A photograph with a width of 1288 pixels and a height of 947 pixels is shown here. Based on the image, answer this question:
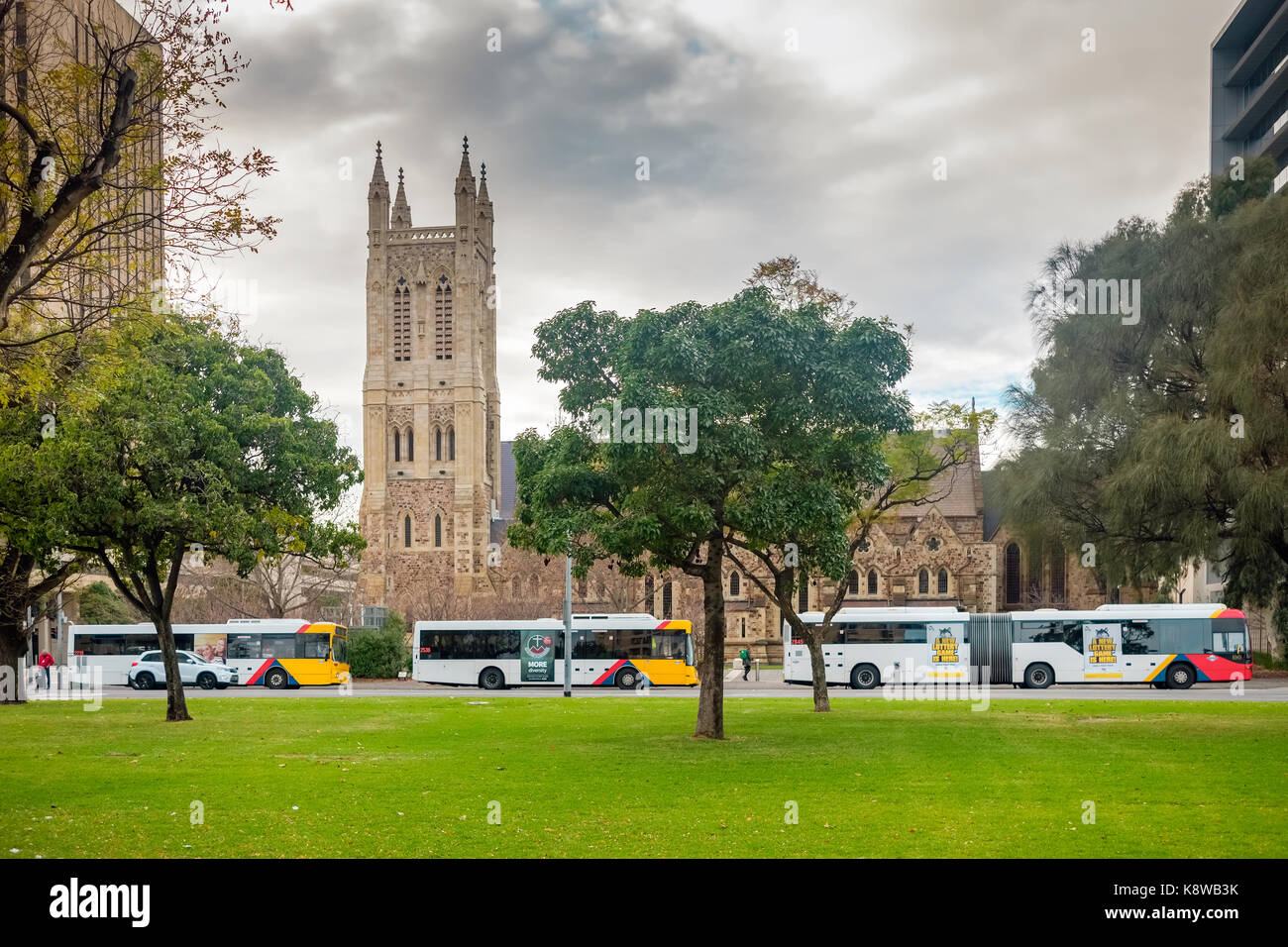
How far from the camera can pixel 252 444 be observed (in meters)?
27.6

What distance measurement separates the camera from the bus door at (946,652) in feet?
144

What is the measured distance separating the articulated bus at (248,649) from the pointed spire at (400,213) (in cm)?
5683

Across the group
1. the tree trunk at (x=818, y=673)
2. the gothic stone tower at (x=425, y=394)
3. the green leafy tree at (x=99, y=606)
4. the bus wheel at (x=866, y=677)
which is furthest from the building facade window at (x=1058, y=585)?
the green leafy tree at (x=99, y=606)

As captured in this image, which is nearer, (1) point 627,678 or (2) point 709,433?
(2) point 709,433

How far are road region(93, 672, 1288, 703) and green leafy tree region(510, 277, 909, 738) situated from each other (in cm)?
1535

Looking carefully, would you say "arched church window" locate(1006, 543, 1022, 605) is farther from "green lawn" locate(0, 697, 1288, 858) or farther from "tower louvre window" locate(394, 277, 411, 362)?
"green lawn" locate(0, 697, 1288, 858)

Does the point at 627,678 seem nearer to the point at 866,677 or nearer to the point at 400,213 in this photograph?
the point at 866,677

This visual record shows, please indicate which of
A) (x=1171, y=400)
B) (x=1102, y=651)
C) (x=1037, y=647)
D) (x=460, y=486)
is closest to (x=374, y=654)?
(x=1037, y=647)

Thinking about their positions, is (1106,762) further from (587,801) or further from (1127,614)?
(1127,614)

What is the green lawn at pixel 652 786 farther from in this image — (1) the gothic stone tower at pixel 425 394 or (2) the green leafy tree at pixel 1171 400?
(1) the gothic stone tower at pixel 425 394

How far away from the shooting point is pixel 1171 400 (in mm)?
23625

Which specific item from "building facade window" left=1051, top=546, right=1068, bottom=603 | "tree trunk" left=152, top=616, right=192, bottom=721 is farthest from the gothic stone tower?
"tree trunk" left=152, top=616, right=192, bottom=721

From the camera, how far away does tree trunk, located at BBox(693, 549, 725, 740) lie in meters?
A: 21.2

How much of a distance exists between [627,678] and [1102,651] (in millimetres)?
16293
